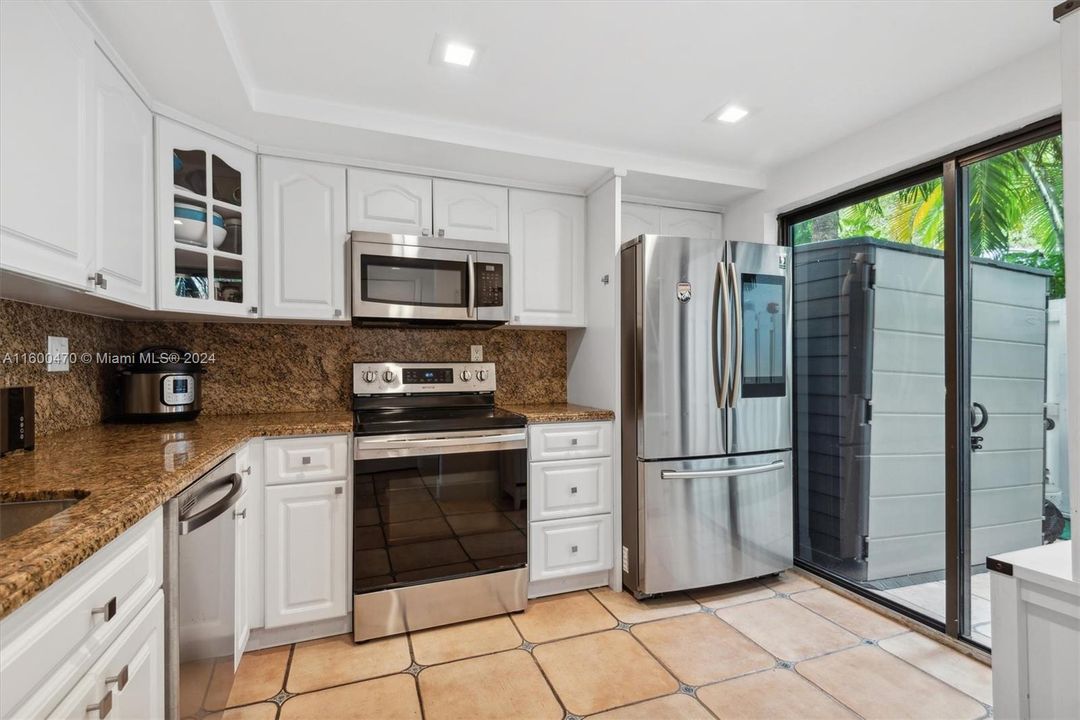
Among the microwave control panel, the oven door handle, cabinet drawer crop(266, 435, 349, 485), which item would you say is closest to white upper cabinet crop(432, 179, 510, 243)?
the microwave control panel

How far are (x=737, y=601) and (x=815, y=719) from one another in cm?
88

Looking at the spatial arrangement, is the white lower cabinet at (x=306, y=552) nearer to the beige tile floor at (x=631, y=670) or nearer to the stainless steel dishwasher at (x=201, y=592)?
the beige tile floor at (x=631, y=670)

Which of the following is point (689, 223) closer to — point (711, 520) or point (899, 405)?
point (899, 405)

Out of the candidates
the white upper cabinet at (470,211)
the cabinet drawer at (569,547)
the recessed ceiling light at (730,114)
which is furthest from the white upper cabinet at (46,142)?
the recessed ceiling light at (730,114)

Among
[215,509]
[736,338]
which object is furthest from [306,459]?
[736,338]

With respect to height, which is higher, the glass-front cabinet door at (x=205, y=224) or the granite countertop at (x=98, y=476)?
the glass-front cabinet door at (x=205, y=224)

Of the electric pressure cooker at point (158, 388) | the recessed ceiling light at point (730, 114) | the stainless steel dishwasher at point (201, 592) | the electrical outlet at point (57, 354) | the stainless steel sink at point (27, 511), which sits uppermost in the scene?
the recessed ceiling light at point (730, 114)

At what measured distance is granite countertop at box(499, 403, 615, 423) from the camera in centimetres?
254

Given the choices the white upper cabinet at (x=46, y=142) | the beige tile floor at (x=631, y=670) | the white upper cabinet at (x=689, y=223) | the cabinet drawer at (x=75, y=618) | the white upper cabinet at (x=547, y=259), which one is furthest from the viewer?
the white upper cabinet at (x=689, y=223)

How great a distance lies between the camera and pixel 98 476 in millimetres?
1242

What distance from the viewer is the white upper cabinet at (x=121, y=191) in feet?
5.16

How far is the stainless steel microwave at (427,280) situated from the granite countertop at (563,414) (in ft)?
1.64

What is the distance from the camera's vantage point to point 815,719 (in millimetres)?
1705

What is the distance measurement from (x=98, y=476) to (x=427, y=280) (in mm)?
1547
